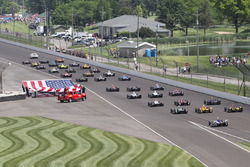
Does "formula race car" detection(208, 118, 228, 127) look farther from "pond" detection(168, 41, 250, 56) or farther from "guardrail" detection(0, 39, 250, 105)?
"pond" detection(168, 41, 250, 56)

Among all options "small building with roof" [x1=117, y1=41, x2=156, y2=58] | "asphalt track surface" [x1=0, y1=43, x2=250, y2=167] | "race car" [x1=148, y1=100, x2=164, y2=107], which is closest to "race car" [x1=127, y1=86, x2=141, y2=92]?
"asphalt track surface" [x1=0, y1=43, x2=250, y2=167]

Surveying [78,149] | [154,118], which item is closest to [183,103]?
[154,118]

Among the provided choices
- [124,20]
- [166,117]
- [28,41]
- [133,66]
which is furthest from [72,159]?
[124,20]

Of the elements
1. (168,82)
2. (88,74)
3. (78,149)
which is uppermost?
(88,74)

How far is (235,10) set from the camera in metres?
172

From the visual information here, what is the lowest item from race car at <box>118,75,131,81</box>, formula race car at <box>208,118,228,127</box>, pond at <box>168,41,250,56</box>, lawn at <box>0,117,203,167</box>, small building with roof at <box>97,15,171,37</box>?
lawn at <box>0,117,203,167</box>

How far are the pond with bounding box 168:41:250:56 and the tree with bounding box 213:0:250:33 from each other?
63.1 feet

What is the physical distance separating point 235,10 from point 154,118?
129870 mm

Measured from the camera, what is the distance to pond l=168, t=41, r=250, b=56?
123 meters

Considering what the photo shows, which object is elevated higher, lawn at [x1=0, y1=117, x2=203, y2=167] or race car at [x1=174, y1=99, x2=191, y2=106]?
race car at [x1=174, y1=99, x2=191, y2=106]

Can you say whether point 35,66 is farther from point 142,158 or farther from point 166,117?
point 142,158

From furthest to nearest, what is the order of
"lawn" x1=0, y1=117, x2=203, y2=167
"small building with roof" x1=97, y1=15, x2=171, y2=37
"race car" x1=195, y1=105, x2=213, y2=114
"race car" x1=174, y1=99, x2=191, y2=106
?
"small building with roof" x1=97, y1=15, x2=171, y2=37
"race car" x1=174, y1=99, x2=191, y2=106
"race car" x1=195, y1=105, x2=213, y2=114
"lawn" x1=0, y1=117, x2=203, y2=167

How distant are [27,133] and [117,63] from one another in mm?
49680

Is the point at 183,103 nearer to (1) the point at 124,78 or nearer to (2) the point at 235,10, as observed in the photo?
(1) the point at 124,78
